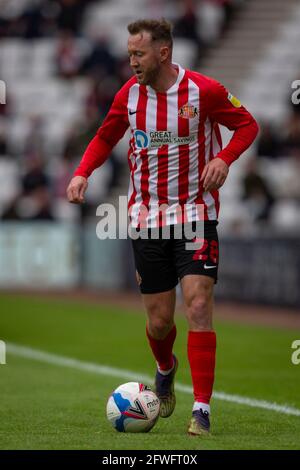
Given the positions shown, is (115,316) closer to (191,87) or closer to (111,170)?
(111,170)

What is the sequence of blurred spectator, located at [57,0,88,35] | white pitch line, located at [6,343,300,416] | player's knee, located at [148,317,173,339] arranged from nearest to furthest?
player's knee, located at [148,317,173,339], white pitch line, located at [6,343,300,416], blurred spectator, located at [57,0,88,35]

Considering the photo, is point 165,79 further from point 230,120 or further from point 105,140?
point 105,140

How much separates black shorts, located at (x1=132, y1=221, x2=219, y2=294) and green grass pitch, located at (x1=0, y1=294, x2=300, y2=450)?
2.69 ft

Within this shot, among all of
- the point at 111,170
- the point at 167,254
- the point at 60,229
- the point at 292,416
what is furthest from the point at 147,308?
the point at 111,170

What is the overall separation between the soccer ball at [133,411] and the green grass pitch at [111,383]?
0.07 m

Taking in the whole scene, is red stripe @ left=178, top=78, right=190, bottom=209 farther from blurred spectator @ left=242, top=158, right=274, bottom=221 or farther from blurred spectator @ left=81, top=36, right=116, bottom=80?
blurred spectator @ left=81, top=36, right=116, bottom=80

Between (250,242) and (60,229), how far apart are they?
15.7ft

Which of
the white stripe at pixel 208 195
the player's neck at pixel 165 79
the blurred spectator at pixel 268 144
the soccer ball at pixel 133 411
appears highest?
the player's neck at pixel 165 79

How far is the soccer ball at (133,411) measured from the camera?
633 centimetres

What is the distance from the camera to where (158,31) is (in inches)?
257

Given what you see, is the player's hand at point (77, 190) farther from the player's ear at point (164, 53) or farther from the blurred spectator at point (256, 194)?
the blurred spectator at point (256, 194)

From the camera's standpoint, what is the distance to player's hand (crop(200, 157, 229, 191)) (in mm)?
6344

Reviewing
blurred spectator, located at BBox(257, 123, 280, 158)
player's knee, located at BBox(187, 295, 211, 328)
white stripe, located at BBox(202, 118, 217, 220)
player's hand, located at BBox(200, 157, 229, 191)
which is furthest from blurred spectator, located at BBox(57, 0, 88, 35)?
player's knee, located at BBox(187, 295, 211, 328)

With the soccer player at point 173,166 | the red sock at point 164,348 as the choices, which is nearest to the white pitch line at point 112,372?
the red sock at point 164,348
